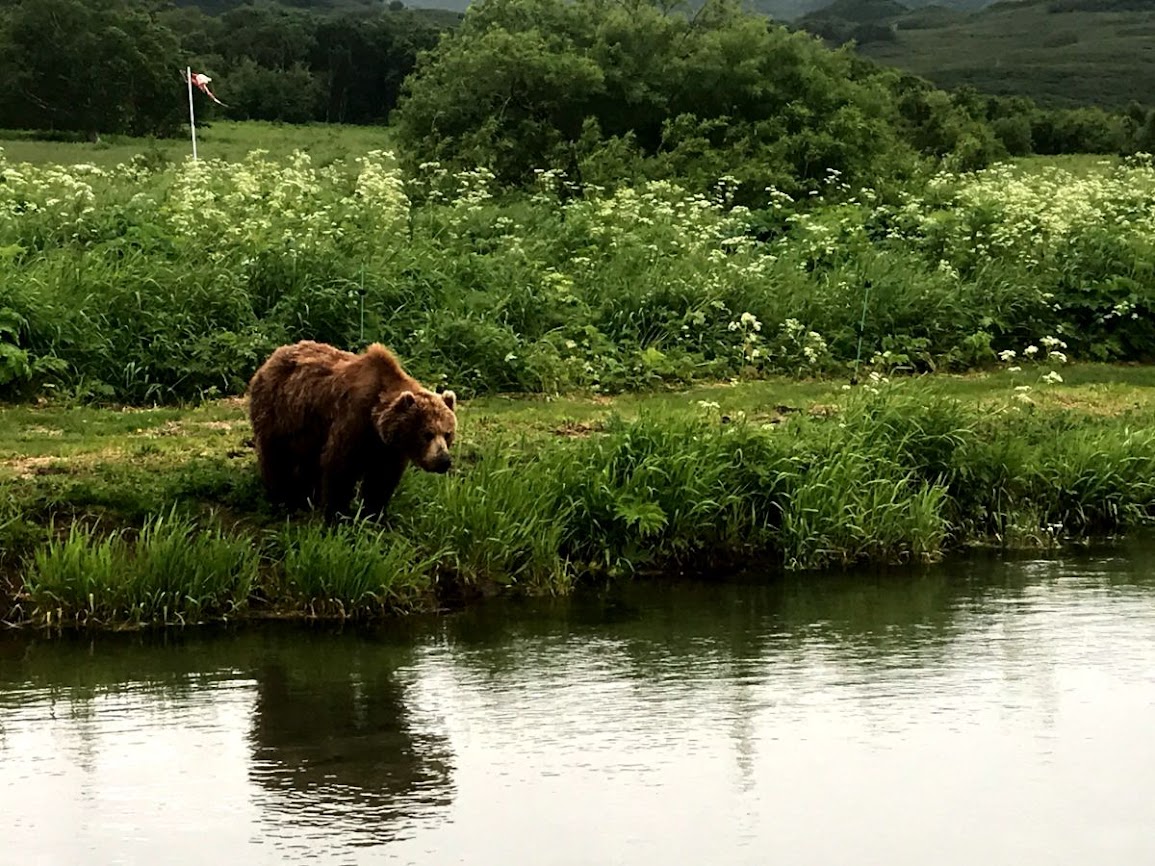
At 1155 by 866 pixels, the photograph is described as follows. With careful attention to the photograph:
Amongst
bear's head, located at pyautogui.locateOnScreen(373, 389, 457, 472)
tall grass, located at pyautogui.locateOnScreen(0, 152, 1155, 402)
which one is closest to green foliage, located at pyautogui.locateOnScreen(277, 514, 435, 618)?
bear's head, located at pyautogui.locateOnScreen(373, 389, 457, 472)

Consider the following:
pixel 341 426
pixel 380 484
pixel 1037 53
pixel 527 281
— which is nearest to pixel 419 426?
pixel 341 426

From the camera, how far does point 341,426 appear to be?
1013cm

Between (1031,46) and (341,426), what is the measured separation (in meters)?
105

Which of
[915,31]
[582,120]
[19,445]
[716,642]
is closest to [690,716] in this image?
[716,642]

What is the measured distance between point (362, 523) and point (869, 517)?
3.85 meters

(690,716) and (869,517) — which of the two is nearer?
(690,716)

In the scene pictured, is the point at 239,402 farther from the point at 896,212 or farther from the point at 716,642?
the point at 896,212

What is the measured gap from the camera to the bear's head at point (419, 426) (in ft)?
32.0

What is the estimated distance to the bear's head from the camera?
977cm

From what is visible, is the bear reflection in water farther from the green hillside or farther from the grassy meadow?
the green hillside

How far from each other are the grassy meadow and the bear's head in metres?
0.75

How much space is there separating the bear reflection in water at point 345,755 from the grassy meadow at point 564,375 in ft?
4.11

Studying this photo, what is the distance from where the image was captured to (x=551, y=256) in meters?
18.0

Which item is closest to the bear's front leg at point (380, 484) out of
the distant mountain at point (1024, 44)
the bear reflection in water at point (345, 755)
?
the bear reflection in water at point (345, 755)
